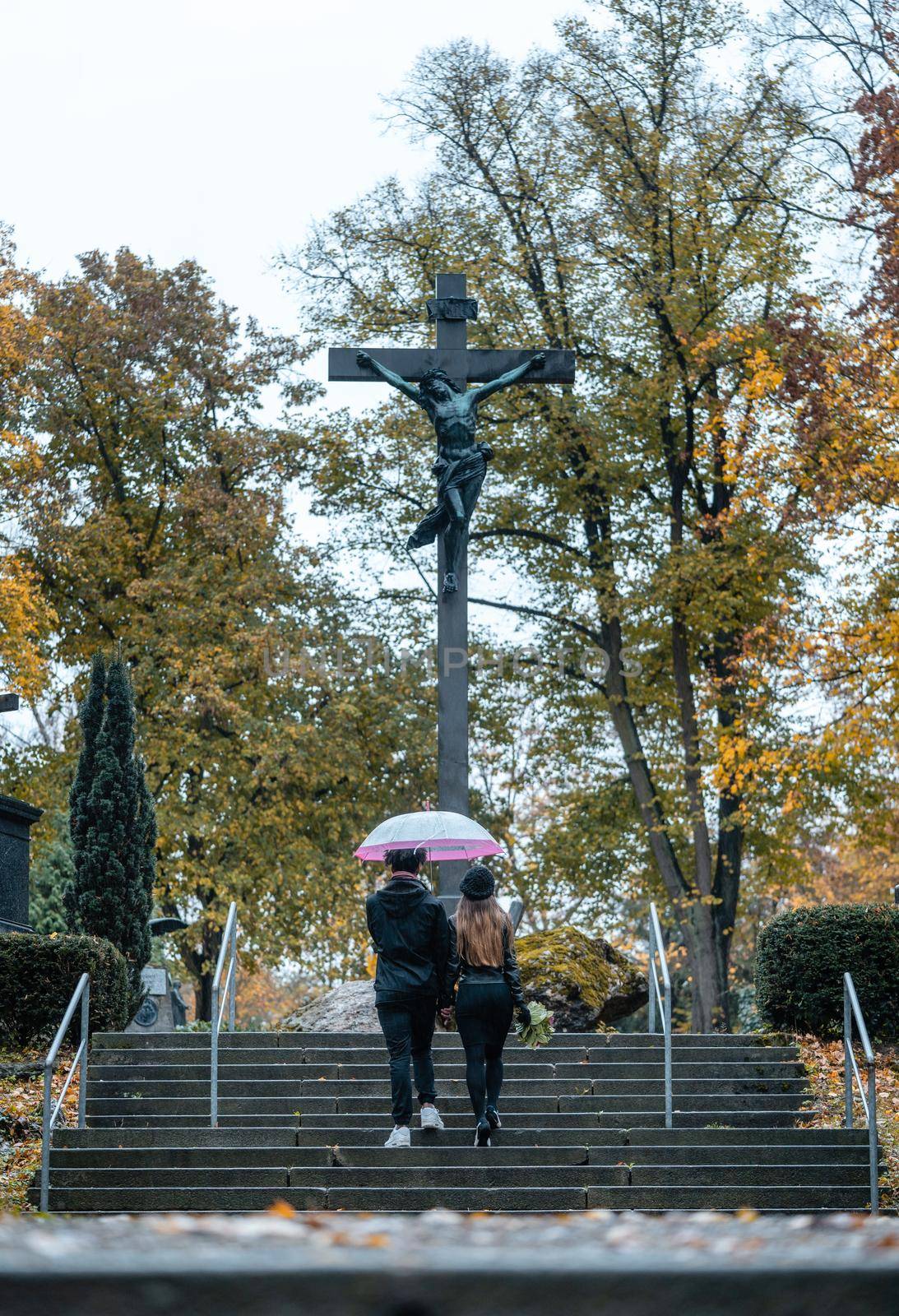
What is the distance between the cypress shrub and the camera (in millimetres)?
13484

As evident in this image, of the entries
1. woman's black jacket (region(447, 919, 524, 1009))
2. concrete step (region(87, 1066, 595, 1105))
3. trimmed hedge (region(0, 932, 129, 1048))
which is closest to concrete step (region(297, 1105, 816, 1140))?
concrete step (region(87, 1066, 595, 1105))

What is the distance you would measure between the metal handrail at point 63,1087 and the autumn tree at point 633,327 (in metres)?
11.3

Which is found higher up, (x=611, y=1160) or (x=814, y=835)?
(x=814, y=835)

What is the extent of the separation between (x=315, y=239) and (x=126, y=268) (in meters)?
3.88

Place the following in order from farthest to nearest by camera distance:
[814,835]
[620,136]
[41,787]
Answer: [814,835], [41,787], [620,136]

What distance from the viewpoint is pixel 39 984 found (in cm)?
1144

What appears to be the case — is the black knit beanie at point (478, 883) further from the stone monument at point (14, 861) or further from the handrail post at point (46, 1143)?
the stone monument at point (14, 861)

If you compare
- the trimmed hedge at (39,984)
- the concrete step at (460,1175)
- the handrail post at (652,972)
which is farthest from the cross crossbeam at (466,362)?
the concrete step at (460,1175)

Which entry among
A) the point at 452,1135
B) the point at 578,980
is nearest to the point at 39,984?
the point at 452,1135

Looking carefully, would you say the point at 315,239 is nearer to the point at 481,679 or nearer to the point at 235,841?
the point at 481,679

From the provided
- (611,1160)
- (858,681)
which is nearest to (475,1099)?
(611,1160)

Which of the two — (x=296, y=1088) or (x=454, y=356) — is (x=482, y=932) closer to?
(x=296, y=1088)

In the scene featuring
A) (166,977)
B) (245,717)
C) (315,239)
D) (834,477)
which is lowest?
(166,977)

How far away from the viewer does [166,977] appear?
16.5 meters
